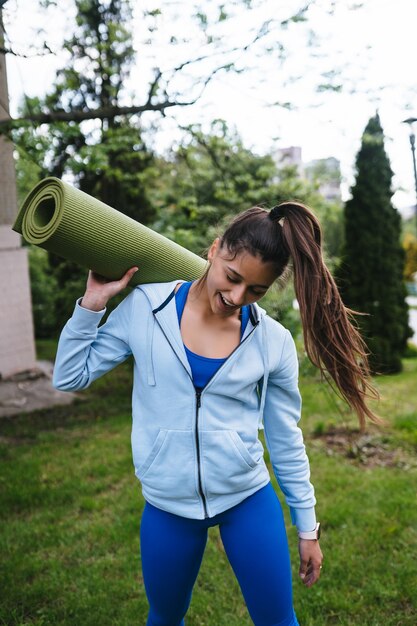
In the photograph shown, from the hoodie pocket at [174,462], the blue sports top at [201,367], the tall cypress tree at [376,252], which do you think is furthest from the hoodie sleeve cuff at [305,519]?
the tall cypress tree at [376,252]

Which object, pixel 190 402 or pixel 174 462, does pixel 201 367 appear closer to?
pixel 190 402

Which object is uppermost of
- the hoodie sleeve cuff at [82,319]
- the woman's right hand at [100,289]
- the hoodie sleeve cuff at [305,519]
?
the woman's right hand at [100,289]

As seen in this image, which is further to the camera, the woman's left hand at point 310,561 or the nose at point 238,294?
the woman's left hand at point 310,561

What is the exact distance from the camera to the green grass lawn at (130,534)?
2828mm

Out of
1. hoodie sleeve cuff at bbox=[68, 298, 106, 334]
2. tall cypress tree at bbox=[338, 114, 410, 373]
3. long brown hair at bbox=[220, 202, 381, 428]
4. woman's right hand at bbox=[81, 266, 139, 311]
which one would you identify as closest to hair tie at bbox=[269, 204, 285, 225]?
long brown hair at bbox=[220, 202, 381, 428]

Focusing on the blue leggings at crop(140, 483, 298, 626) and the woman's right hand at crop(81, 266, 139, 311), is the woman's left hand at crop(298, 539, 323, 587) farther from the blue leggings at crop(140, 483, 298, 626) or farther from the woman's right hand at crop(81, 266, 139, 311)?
the woman's right hand at crop(81, 266, 139, 311)

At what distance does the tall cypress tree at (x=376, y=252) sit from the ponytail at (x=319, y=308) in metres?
8.65

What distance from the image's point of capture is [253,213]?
1.85 metres

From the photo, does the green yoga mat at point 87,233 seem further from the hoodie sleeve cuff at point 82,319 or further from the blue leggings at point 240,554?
the blue leggings at point 240,554

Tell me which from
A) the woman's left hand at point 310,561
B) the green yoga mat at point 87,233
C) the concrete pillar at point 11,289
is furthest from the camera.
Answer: the concrete pillar at point 11,289

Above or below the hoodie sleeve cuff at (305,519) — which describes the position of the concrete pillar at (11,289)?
above

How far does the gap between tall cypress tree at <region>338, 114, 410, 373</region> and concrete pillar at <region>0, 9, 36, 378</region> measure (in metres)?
5.53

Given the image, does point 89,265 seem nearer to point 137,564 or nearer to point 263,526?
point 263,526

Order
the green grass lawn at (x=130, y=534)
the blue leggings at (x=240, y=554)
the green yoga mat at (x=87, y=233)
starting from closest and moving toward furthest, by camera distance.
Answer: the green yoga mat at (x=87, y=233)
the blue leggings at (x=240, y=554)
the green grass lawn at (x=130, y=534)
